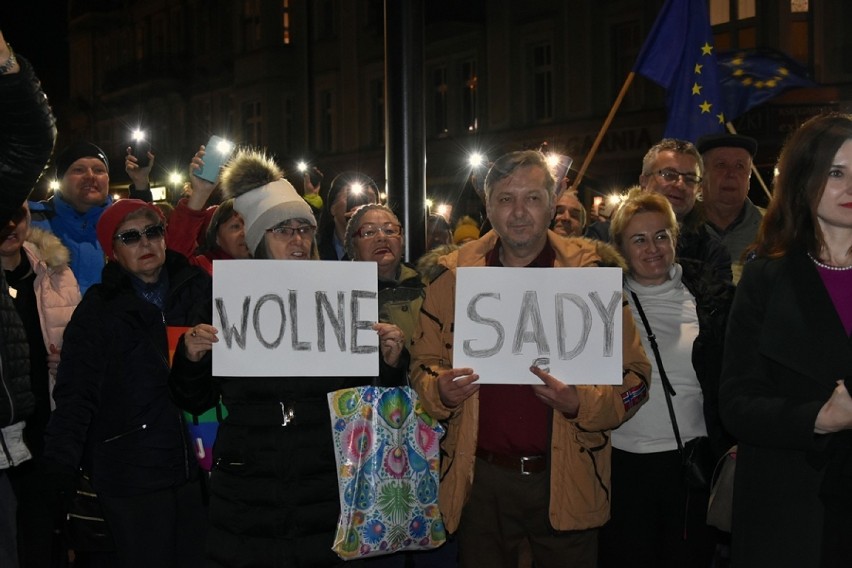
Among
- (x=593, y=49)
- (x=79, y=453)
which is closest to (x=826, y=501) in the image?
(x=79, y=453)

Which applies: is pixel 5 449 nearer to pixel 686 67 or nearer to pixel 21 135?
pixel 21 135

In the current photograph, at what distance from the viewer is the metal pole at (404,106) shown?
4.89 metres

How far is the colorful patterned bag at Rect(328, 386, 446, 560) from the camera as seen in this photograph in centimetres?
372

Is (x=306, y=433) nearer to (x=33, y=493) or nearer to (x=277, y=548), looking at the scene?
(x=277, y=548)

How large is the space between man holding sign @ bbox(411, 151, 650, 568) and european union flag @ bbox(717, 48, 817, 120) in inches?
204

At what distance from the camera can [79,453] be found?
408 centimetres

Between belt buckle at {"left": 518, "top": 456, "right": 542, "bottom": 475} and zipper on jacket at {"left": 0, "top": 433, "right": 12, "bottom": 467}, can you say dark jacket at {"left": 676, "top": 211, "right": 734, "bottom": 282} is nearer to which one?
belt buckle at {"left": 518, "top": 456, "right": 542, "bottom": 475}

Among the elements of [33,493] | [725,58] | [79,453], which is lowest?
[33,493]

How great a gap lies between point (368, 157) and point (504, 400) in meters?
27.3

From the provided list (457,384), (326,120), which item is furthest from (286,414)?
(326,120)

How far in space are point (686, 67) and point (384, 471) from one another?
15.8 feet

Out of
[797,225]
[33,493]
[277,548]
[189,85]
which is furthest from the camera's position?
[189,85]

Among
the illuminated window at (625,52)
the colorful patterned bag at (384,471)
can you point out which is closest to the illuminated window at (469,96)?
the illuminated window at (625,52)

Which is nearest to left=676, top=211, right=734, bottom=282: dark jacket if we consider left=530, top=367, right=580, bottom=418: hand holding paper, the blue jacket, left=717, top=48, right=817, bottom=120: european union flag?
left=530, top=367, right=580, bottom=418: hand holding paper
